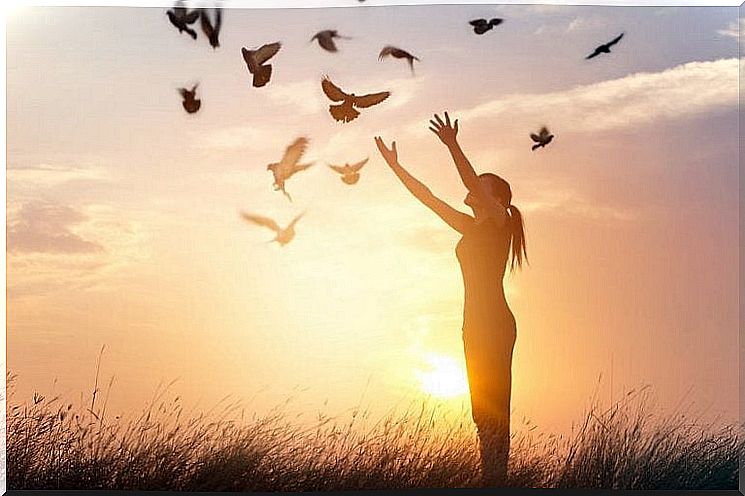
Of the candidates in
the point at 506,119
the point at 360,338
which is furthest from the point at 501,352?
the point at 506,119

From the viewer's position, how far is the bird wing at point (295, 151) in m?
3.68

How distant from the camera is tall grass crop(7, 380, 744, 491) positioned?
3.65 metres

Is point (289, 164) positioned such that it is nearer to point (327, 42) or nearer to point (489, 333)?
point (327, 42)

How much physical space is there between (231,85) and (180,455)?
1.56 metres

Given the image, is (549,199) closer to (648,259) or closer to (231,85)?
(648,259)

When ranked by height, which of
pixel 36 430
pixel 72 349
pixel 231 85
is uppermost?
pixel 231 85

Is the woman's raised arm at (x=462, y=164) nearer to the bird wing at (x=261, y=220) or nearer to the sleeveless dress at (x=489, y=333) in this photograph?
the sleeveless dress at (x=489, y=333)

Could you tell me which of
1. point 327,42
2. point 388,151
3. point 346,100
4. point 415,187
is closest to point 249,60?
point 327,42

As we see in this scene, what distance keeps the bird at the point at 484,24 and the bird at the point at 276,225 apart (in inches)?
42.0

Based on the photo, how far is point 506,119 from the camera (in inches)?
145

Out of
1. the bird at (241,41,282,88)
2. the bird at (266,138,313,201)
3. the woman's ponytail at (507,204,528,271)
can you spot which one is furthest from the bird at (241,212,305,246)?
the woman's ponytail at (507,204,528,271)

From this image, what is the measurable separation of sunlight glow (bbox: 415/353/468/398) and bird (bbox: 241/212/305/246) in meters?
0.77

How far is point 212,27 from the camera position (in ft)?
12.1

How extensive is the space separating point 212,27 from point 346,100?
2.10 feet
